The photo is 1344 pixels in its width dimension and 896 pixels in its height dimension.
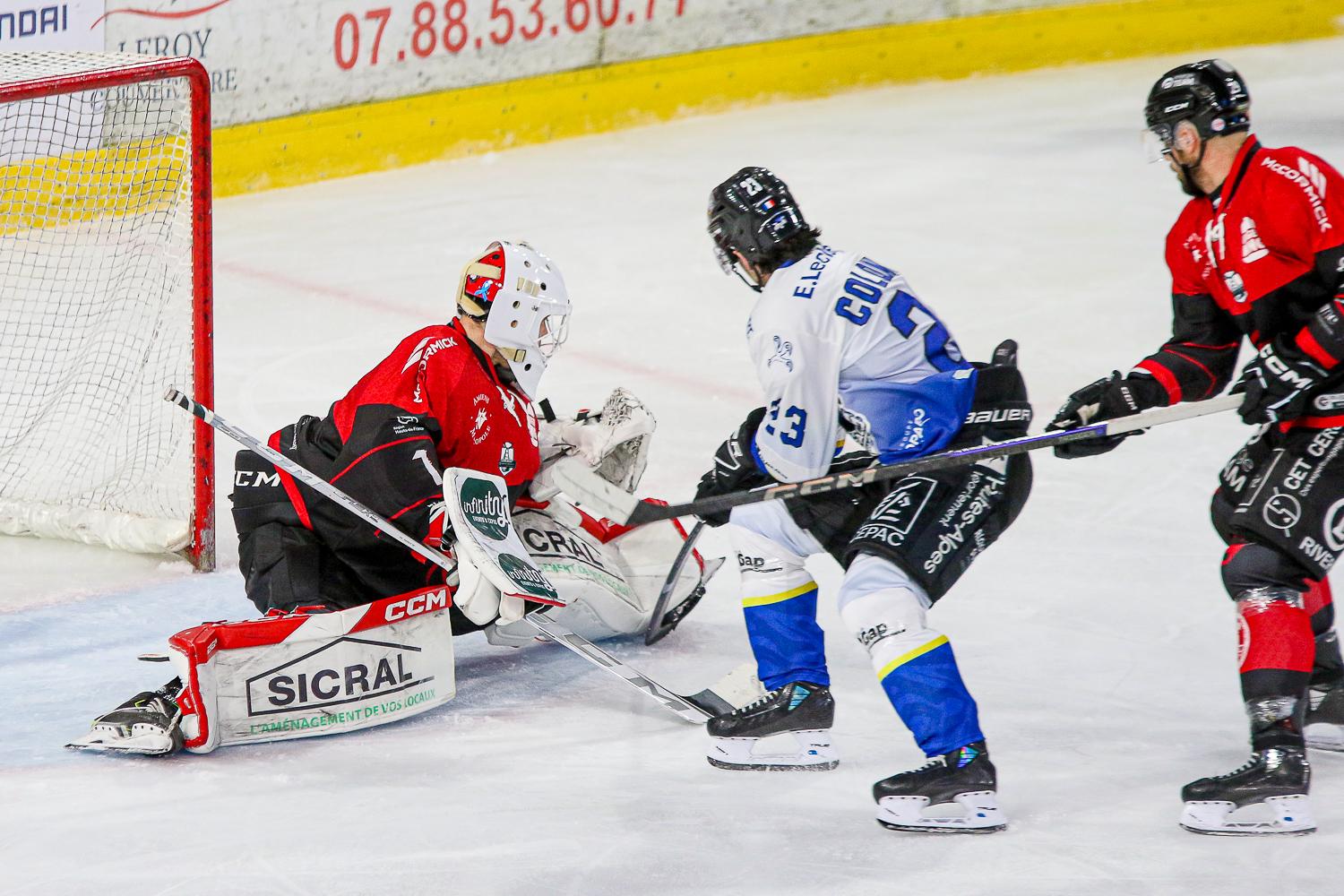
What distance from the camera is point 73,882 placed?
8.41 ft

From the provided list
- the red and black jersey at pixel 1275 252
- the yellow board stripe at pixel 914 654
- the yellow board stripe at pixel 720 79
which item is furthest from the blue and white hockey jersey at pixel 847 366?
the yellow board stripe at pixel 720 79

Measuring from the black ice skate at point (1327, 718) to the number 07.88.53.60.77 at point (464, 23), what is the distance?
18.4 ft

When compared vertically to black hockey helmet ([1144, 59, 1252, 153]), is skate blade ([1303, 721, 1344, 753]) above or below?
below

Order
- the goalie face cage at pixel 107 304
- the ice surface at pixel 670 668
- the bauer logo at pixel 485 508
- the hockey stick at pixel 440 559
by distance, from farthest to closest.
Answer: the goalie face cage at pixel 107 304, the hockey stick at pixel 440 559, the bauer logo at pixel 485 508, the ice surface at pixel 670 668

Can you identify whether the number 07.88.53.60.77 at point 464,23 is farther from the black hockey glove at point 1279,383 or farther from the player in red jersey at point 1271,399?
the black hockey glove at point 1279,383

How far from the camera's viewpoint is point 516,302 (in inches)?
134

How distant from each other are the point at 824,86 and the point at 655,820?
6778mm

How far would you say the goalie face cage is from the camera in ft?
13.3

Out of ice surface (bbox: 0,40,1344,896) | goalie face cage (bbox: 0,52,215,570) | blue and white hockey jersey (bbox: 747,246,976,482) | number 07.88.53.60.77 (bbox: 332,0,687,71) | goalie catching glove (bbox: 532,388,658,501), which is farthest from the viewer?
number 07.88.53.60.77 (bbox: 332,0,687,71)

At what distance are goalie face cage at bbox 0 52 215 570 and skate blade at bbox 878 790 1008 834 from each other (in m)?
2.02

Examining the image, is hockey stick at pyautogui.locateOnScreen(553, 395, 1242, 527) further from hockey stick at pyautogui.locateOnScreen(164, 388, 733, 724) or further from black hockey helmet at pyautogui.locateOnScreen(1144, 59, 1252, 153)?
black hockey helmet at pyautogui.locateOnScreen(1144, 59, 1252, 153)

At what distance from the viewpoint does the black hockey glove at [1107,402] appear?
10.1 ft

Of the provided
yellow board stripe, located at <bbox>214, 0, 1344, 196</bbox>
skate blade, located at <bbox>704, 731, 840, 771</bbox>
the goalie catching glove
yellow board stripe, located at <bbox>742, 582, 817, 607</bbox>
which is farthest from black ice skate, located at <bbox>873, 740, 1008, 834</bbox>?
yellow board stripe, located at <bbox>214, 0, 1344, 196</bbox>

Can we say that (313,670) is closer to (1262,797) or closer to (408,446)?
(408,446)
